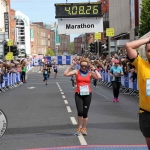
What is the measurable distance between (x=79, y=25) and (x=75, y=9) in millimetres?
1418

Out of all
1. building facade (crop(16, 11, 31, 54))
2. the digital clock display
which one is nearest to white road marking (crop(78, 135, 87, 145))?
the digital clock display

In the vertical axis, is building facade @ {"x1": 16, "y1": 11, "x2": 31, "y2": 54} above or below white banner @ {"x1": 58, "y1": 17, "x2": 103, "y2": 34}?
above

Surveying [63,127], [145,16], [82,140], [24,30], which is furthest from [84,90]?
[24,30]

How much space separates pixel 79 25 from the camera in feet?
110

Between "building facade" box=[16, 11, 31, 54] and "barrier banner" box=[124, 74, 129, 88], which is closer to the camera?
"barrier banner" box=[124, 74, 129, 88]

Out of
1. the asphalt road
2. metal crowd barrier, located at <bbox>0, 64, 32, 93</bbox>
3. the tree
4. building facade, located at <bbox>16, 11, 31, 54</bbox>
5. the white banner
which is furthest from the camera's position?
building facade, located at <bbox>16, 11, 31, 54</bbox>

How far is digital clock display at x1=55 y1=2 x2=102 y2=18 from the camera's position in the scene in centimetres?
3250

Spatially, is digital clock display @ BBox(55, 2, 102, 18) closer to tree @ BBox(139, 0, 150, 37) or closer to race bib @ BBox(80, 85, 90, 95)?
tree @ BBox(139, 0, 150, 37)

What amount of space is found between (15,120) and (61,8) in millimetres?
19984

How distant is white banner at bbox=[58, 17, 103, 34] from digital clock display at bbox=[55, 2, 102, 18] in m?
0.37

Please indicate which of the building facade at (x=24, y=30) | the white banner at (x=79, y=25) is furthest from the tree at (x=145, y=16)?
the building facade at (x=24, y=30)

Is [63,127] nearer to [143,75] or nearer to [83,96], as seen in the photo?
[83,96]

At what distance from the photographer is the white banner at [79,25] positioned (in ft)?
108

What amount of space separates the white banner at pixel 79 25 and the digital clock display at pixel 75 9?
37 centimetres
